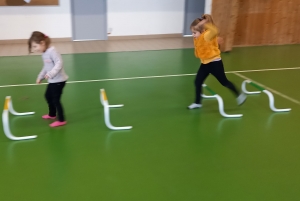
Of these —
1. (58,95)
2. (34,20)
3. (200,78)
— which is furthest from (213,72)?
(34,20)

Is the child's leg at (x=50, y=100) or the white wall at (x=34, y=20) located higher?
the white wall at (x=34, y=20)

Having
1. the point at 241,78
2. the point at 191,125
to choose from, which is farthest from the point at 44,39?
the point at 241,78

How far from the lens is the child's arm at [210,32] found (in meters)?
3.67

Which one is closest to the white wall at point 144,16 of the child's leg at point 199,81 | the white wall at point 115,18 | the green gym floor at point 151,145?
the white wall at point 115,18

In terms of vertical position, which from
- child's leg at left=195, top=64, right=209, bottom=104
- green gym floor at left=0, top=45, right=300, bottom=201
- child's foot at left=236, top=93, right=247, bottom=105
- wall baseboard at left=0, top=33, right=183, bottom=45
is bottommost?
green gym floor at left=0, top=45, right=300, bottom=201

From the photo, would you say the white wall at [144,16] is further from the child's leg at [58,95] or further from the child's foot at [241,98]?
the child's leg at [58,95]

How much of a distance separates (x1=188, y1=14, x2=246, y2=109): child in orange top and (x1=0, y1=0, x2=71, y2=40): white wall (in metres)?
5.34

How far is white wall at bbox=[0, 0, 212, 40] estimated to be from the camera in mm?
8172

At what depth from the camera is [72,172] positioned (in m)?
2.92

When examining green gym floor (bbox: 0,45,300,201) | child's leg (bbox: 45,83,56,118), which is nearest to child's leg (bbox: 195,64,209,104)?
green gym floor (bbox: 0,45,300,201)

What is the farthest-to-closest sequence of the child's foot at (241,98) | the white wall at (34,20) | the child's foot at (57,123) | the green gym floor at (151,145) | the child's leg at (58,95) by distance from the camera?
the white wall at (34,20), the child's foot at (241,98), the child's foot at (57,123), the child's leg at (58,95), the green gym floor at (151,145)

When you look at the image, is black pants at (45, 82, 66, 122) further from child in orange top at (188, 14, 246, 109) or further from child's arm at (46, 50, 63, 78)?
child in orange top at (188, 14, 246, 109)

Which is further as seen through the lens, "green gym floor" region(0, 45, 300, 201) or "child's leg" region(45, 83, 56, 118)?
"child's leg" region(45, 83, 56, 118)

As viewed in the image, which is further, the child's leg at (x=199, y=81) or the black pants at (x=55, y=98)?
the child's leg at (x=199, y=81)
